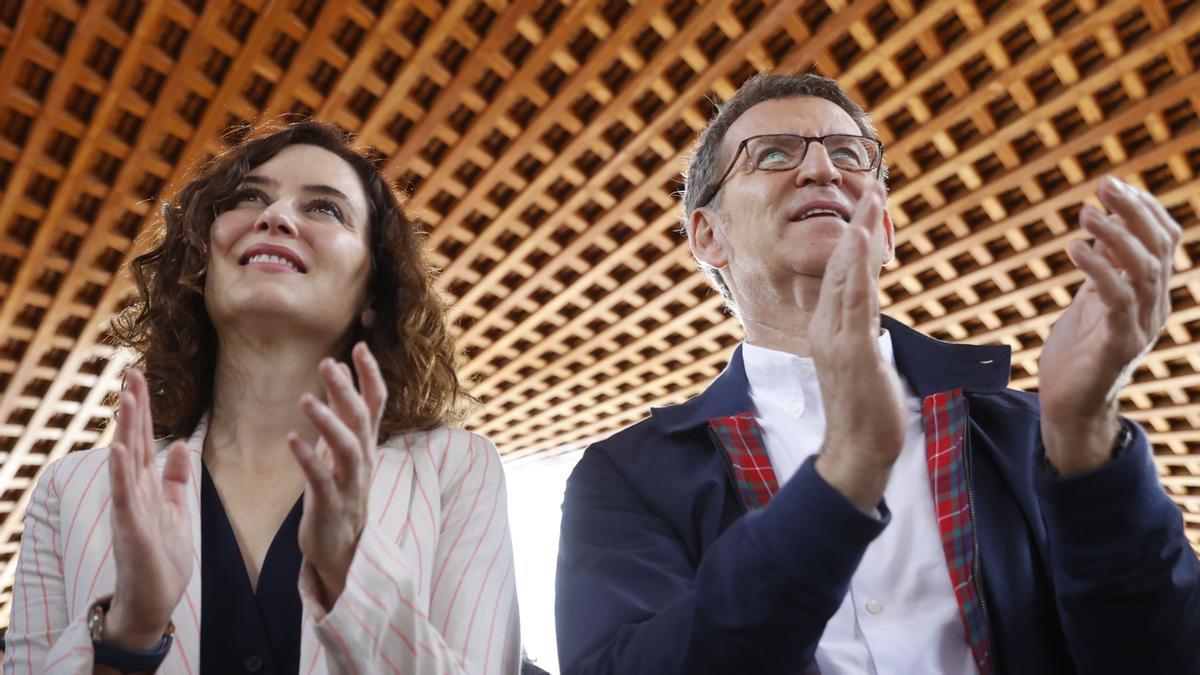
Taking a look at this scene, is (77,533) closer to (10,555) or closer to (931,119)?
(931,119)

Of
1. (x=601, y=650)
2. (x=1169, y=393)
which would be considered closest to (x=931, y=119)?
(x=1169, y=393)

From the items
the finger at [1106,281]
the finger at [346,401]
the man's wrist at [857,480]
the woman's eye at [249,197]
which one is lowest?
the finger at [346,401]

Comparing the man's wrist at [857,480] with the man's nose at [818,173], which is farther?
the man's nose at [818,173]

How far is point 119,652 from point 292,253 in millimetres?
885

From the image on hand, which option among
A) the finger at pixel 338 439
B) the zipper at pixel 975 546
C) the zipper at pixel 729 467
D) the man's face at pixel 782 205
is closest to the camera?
the finger at pixel 338 439

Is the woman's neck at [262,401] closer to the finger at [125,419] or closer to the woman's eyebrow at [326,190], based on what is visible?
the woman's eyebrow at [326,190]

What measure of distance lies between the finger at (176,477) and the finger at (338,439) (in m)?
0.33

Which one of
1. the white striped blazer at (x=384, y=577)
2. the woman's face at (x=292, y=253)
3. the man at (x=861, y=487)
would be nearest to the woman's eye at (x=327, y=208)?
the woman's face at (x=292, y=253)

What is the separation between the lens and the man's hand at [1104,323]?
1223 millimetres

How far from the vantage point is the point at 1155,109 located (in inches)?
176

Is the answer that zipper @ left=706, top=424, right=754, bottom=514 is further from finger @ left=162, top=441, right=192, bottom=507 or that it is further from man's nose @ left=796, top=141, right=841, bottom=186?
finger @ left=162, top=441, right=192, bottom=507

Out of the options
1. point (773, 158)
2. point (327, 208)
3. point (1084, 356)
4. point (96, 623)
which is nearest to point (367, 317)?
point (327, 208)

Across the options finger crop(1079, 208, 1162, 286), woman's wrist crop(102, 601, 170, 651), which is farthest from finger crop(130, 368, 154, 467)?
finger crop(1079, 208, 1162, 286)

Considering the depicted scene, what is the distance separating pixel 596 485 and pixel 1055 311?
17.3 feet
